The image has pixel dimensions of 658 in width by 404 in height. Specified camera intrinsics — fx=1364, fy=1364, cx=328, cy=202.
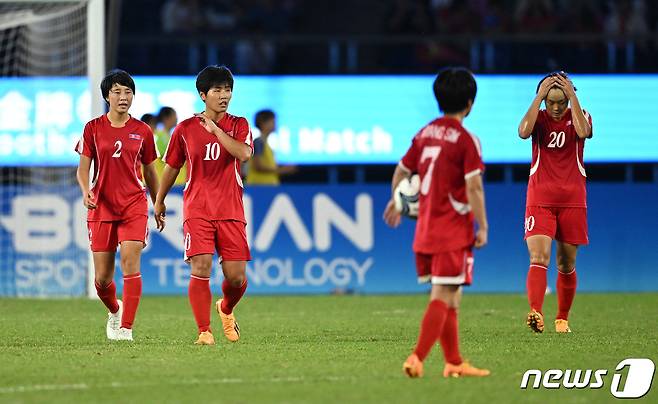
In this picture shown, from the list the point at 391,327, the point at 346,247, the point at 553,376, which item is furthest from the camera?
the point at 346,247

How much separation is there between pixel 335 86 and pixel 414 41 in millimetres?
1605

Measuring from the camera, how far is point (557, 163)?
10625mm

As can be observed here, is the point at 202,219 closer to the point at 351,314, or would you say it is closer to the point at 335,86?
the point at 351,314

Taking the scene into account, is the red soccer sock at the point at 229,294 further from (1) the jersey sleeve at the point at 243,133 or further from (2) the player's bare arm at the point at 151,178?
(1) the jersey sleeve at the point at 243,133

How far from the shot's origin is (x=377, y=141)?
1911 centimetres

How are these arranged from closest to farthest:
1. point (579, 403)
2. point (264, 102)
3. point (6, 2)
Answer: point (579, 403)
point (6, 2)
point (264, 102)

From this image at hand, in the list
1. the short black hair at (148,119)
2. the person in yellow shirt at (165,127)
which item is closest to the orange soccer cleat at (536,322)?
the person in yellow shirt at (165,127)

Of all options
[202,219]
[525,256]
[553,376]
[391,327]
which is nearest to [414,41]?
[525,256]

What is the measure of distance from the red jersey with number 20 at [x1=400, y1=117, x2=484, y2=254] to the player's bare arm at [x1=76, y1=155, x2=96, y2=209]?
9.98ft

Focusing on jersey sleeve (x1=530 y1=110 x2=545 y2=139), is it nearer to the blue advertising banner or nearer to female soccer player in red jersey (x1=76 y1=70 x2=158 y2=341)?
female soccer player in red jersey (x1=76 y1=70 x2=158 y2=341)

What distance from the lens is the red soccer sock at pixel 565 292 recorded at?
1073 centimetres

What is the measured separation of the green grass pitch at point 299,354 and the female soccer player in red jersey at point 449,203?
35cm

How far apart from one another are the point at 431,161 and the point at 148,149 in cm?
319

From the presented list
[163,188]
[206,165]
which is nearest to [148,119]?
[163,188]
